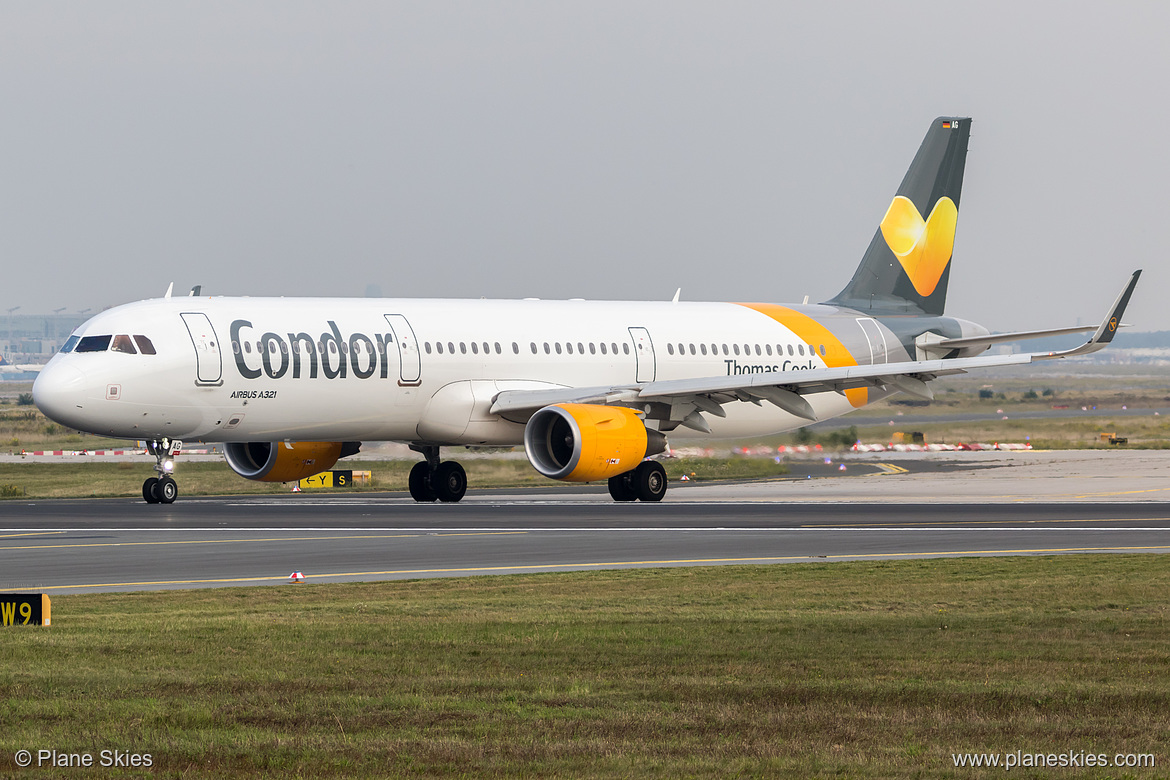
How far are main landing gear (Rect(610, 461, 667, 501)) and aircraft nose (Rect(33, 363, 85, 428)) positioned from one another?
38.5 feet

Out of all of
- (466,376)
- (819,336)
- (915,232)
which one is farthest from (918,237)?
(466,376)

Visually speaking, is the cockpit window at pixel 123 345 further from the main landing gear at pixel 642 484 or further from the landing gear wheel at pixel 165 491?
the main landing gear at pixel 642 484

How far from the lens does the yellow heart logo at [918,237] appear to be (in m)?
45.6

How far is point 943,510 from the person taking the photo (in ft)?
108

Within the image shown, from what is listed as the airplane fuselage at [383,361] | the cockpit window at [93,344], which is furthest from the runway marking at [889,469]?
the cockpit window at [93,344]

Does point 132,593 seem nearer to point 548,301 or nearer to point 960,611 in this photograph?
point 960,611

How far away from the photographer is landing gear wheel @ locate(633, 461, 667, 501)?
36594mm

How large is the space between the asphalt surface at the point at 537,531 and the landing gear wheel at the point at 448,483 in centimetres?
105

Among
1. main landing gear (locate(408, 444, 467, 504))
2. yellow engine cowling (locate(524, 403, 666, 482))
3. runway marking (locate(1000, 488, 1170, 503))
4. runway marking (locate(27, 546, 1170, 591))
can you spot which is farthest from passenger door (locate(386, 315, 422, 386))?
runway marking (locate(27, 546, 1170, 591))

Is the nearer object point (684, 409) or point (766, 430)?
point (684, 409)

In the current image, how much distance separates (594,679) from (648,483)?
24546mm

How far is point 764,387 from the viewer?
119 ft

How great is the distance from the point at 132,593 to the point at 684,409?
20.3 m

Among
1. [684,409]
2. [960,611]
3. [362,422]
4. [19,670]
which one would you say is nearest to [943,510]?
[684,409]
